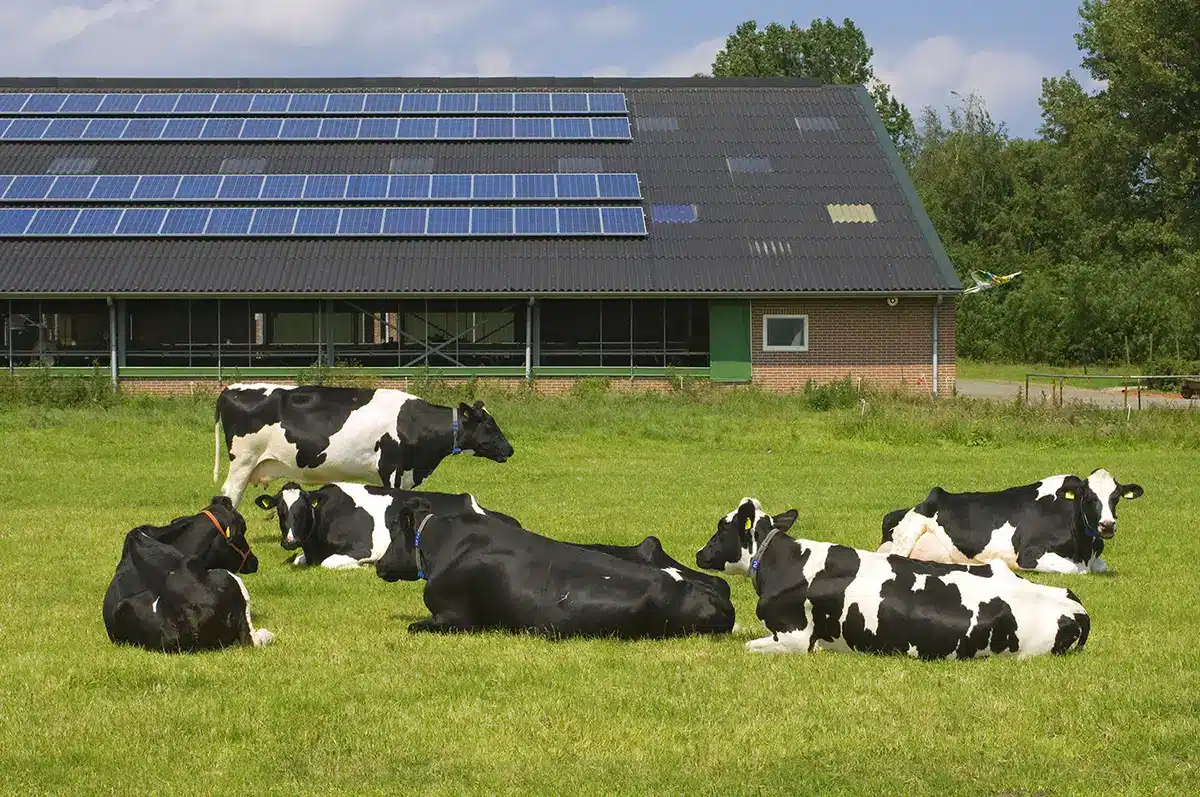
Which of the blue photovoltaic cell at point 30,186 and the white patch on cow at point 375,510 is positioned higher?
the blue photovoltaic cell at point 30,186

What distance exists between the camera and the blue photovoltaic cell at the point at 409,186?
37.6 metres

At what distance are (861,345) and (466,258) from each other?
9.26 metres

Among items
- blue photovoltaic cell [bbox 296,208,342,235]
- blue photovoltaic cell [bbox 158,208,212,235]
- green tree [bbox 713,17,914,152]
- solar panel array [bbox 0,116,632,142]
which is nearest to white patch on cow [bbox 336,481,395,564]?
blue photovoltaic cell [bbox 296,208,342,235]

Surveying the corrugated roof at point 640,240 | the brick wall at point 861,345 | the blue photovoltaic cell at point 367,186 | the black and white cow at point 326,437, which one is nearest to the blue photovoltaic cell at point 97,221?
the corrugated roof at point 640,240

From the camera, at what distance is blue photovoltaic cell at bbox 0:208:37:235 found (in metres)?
36.2

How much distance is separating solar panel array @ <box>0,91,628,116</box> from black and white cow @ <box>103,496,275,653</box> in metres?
33.6

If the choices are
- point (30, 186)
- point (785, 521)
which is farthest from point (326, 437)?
point (30, 186)

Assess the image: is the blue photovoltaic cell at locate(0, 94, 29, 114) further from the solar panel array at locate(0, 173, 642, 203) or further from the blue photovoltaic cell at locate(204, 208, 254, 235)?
the blue photovoltaic cell at locate(204, 208, 254, 235)

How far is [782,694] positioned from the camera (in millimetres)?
8352

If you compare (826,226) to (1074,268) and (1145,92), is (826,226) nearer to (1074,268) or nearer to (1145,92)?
(1145,92)

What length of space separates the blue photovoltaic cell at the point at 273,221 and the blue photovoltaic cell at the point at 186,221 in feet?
3.90

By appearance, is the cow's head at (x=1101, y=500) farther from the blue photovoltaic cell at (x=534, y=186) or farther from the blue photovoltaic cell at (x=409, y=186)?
the blue photovoltaic cell at (x=409, y=186)

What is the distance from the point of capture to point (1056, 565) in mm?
12992

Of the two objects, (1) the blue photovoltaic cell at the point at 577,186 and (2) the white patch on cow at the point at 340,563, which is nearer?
(2) the white patch on cow at the point at 340,563
